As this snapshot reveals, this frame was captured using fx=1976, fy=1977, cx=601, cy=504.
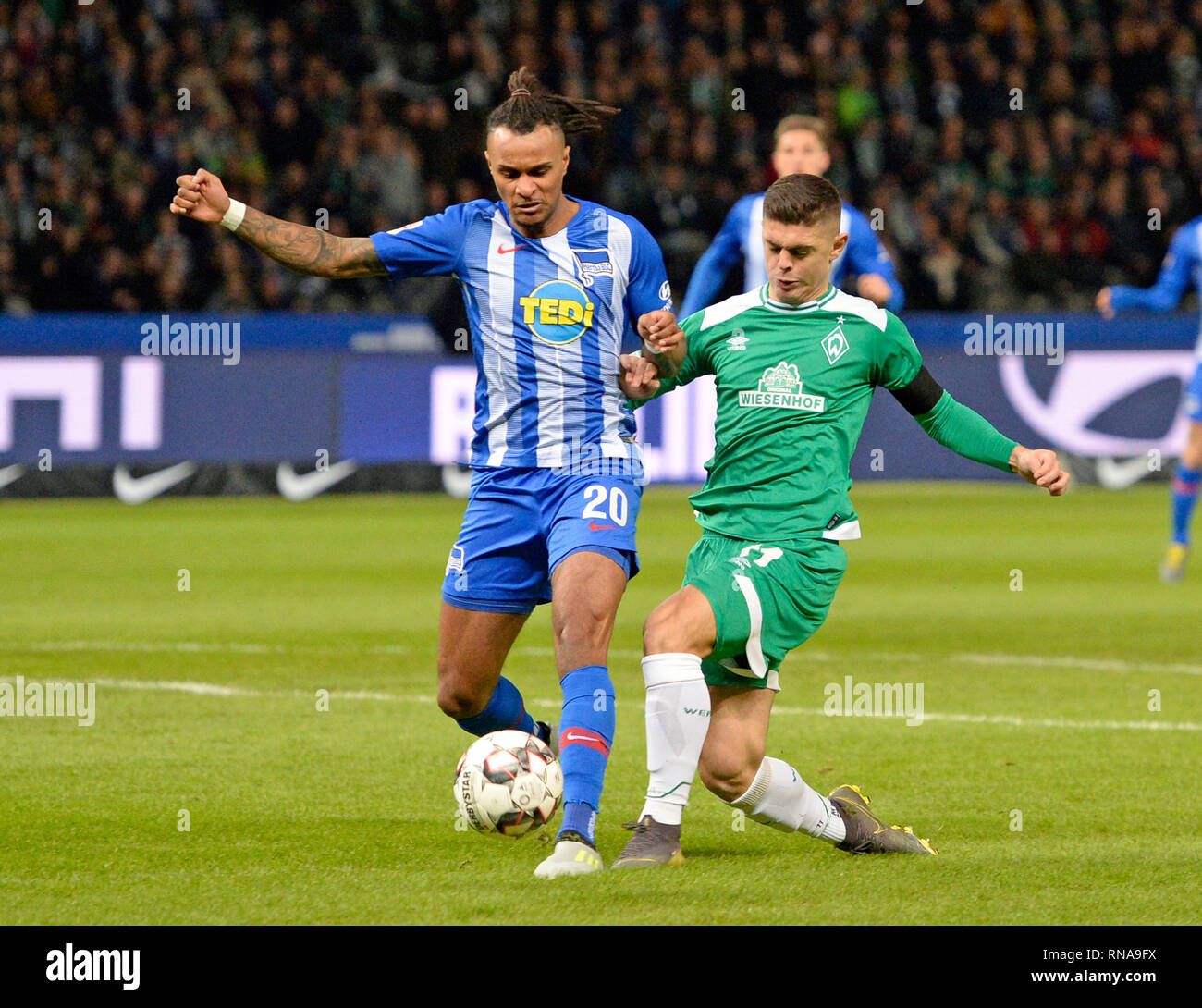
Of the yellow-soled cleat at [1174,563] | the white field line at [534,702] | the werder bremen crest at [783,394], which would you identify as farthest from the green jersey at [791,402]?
the yellow-soled cleat at [1174,563]

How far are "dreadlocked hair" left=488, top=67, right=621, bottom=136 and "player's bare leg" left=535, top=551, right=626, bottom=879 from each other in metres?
1.17

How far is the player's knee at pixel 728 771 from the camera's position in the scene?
5035mm

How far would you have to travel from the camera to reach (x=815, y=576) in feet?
16.8

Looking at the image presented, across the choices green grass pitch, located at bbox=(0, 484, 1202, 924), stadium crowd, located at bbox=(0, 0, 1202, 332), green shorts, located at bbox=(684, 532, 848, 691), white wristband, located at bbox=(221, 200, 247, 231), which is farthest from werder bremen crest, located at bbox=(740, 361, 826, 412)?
stadium crowd, located at bbox=(0, 0, 1202, 332)

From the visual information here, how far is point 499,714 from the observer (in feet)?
19.2

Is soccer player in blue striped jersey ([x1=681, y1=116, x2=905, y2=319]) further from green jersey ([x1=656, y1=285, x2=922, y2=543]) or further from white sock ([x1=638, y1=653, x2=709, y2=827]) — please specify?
white sock ([x1=638, y1=653, x2=709, y2=827])

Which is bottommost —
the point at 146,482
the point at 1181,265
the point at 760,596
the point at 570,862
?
the point at 570,862

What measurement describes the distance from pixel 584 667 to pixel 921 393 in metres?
1.20

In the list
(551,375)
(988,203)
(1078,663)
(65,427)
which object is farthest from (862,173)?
(551,375)

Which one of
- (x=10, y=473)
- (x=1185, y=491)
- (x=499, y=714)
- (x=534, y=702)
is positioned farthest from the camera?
(x=10, y=473)

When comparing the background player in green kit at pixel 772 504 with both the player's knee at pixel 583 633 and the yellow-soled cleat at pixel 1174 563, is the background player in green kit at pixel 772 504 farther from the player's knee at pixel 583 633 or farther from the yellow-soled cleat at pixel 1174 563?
the yellow-soled cleat at pixel 1174 563

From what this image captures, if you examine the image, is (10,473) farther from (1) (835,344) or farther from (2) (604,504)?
(1) (835,344)

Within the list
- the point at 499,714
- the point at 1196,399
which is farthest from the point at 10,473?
the point at 499,714

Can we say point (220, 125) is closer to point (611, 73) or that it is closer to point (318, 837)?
point (611, 73)
